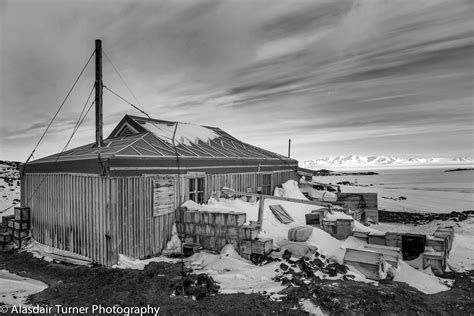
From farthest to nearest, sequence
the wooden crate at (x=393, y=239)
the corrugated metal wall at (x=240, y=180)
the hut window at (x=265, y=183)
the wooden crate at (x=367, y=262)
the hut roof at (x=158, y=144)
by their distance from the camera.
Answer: the hut window at (x=265, y=183), the corrugated metal wall at (x=240, y=180), the hut roof at (x=158, y=144), the wooden crate at (x=393, y=239), the wooden crate at (x=367, y=262)

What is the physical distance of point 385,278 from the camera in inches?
360

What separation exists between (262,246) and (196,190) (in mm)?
4467

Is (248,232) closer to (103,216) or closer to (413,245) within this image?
(103,216)

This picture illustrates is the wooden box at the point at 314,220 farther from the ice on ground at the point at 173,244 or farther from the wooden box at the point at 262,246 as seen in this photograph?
the ice on ground at the point at 173,244

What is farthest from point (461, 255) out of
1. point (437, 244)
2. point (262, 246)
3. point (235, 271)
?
point (235, 271)

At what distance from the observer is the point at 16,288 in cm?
894

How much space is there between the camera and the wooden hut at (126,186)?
10.6 m

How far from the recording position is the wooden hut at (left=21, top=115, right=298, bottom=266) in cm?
1062

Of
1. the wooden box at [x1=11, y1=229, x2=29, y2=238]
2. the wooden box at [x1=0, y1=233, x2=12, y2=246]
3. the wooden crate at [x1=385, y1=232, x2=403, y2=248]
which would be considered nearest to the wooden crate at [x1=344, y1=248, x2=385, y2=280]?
the wooden crate at [x1=385, y1=232, x2=403, y2=248]

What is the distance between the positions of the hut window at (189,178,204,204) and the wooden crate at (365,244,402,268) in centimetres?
716

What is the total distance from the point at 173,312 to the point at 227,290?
172 centimetres

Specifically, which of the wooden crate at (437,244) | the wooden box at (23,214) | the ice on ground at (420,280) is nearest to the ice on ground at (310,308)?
the ice on ground at (420,280)

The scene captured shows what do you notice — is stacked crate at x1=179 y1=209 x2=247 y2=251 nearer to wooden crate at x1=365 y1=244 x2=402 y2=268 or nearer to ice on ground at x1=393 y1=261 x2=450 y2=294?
wooden crate at x1=365 y1=244 x2=402 y2=268

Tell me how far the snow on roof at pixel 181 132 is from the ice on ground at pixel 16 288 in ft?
24.7
